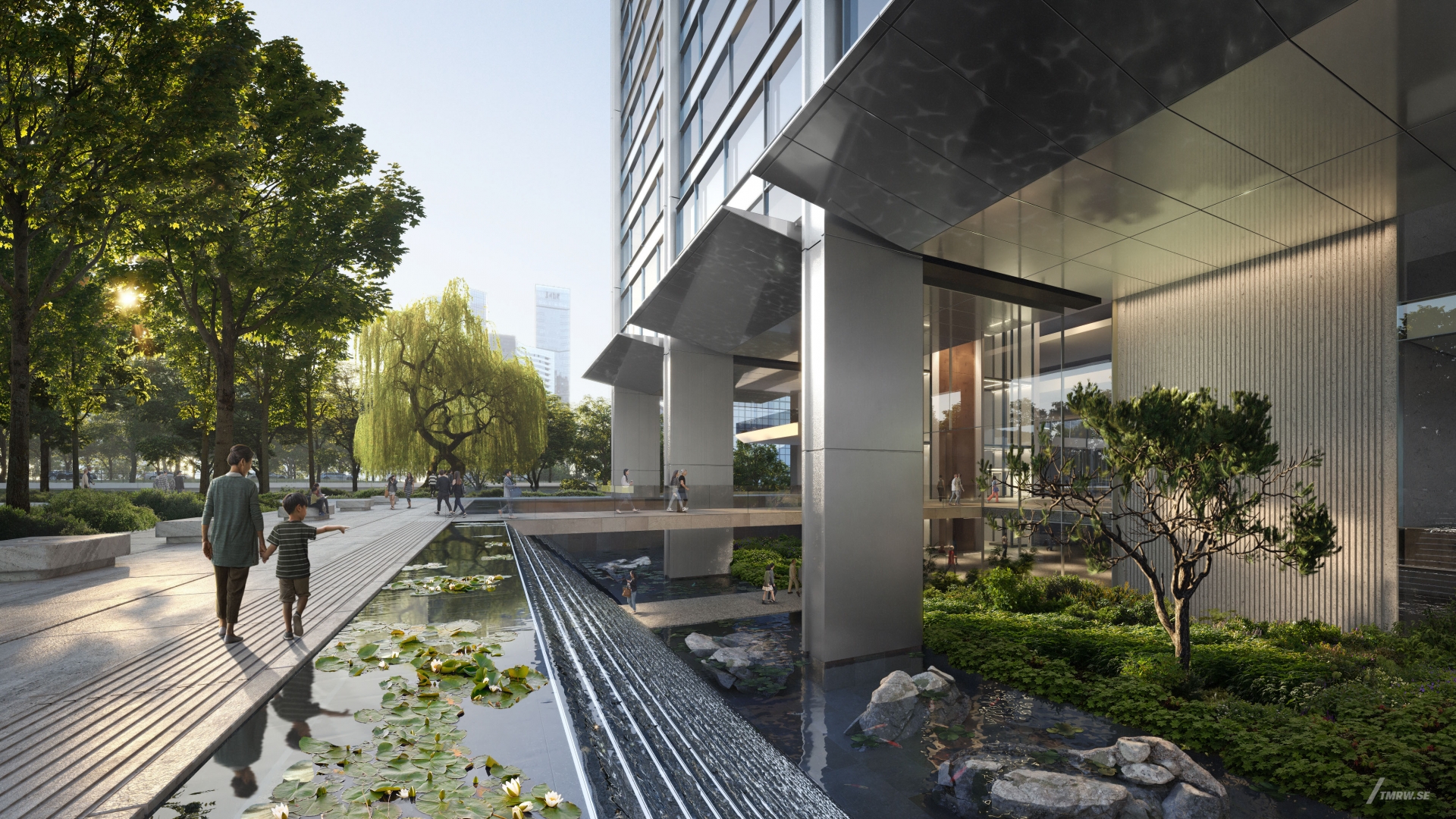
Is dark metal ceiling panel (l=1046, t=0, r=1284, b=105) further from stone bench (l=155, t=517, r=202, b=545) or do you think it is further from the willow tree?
the willow tree

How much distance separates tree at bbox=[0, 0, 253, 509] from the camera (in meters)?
9.95

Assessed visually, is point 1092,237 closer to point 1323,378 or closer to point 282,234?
point 1323,378

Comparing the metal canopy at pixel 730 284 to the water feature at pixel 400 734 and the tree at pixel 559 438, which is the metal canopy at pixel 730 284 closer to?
the water feature at pixel 400 734

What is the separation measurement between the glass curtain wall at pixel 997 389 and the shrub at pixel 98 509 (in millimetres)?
19205

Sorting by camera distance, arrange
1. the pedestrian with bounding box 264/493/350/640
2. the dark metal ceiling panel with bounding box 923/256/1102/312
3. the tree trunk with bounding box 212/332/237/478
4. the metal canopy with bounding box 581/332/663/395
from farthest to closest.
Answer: the metal canopy with bounding box 581/332/663/395 → the tree trunk with bounding box 212/332/237/478 → the dark metal ceiling panel with bounding box 923/256/1102/312 → the pedestrian with bounding box 264/493/350/640

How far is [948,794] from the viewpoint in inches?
267

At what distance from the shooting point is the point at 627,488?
26.6m

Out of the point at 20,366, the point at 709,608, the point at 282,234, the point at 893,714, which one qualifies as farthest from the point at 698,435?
the point at 20,366

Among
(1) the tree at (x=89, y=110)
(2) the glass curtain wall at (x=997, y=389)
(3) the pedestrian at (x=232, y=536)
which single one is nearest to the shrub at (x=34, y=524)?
(1) the tree at (x=89, y=110)

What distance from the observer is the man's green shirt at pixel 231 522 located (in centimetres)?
584

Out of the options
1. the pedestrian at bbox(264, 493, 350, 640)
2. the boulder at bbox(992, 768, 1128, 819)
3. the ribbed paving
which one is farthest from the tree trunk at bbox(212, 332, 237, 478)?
the boulder at bbox(992, 768, 1128, 819)

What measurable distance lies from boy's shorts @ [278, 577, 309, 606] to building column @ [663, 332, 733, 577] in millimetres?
15300

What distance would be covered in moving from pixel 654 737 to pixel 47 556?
10.2 m

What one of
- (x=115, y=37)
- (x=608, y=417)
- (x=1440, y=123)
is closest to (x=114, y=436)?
(x=608, y=417)
